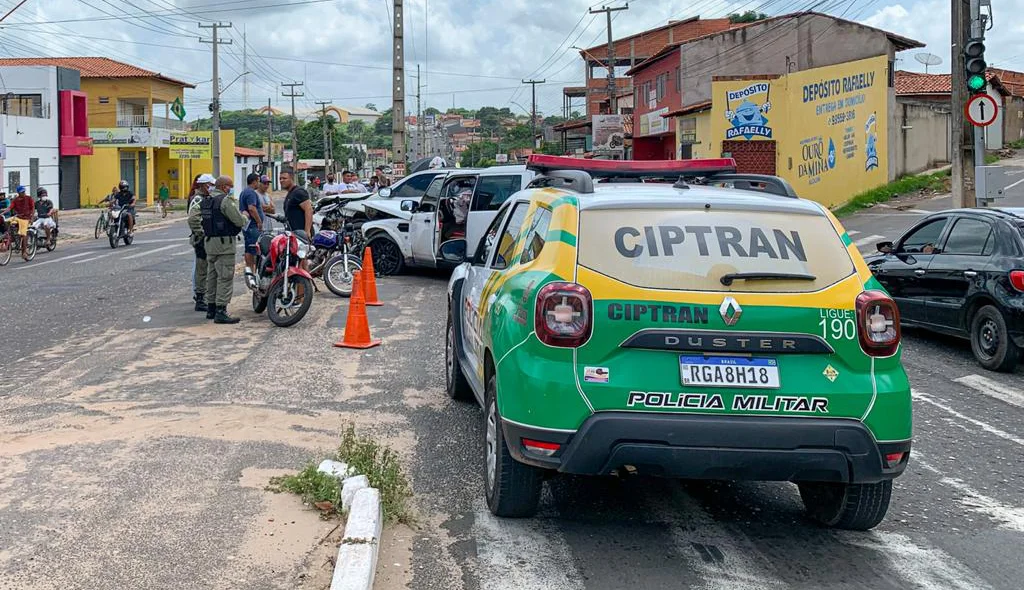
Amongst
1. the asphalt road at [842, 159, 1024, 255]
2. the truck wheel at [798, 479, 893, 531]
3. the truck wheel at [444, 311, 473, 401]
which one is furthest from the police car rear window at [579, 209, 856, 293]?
the asphalt road at [842, 159, 1024, 255]

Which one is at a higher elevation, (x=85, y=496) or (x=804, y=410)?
(x=804, y=410)

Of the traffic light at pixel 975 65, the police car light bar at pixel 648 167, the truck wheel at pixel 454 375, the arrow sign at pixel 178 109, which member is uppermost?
the arrow sign at pixel 178 109

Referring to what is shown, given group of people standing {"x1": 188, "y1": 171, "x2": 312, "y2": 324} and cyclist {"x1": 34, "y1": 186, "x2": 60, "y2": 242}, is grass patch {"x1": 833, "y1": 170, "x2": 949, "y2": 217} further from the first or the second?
group of people standing {"x1": 188, "y1": 171, "x2": 312, "y2": 324}

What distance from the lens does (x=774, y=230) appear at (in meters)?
5.30

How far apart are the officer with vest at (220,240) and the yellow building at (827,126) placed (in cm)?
2416

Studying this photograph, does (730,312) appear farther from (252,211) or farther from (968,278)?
(252,211)

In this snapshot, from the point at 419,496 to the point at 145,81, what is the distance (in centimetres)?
6857

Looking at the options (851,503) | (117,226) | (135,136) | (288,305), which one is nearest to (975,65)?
(288,305)

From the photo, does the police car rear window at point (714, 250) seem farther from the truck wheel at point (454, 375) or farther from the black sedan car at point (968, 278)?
the black sedan car at point (968, 278)

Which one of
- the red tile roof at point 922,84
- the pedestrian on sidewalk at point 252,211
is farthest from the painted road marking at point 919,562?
the red tile roof at point 922,84

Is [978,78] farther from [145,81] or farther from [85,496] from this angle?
[145,81]

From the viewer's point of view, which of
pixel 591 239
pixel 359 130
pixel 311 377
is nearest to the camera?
pixel 591 239

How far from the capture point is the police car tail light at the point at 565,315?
4.97 m

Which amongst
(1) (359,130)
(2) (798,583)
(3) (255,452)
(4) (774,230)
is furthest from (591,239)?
(1) (359,130)
